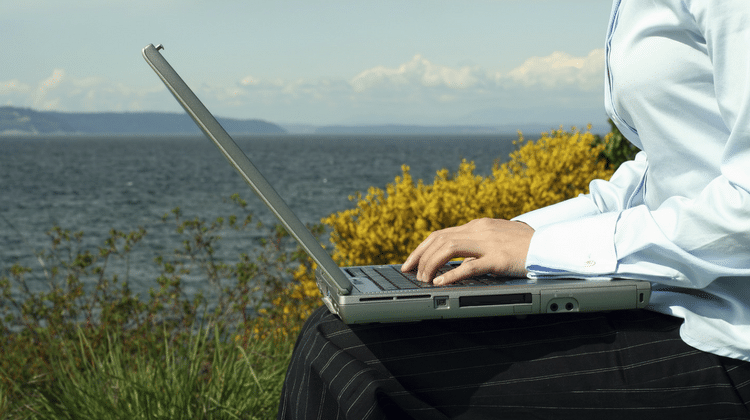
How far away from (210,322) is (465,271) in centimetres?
244

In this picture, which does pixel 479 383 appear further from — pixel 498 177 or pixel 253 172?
pixel 498 177

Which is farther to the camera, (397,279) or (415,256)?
(415,256)

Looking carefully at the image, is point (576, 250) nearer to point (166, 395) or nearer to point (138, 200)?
point (166, 395)

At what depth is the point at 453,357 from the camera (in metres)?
1.31

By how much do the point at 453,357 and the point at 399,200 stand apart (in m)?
3.28

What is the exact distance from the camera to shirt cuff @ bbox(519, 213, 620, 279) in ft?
4.40

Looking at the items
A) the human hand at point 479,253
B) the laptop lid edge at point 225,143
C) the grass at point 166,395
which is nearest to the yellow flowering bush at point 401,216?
the grass at point 166,395

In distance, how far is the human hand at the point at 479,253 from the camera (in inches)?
55.3

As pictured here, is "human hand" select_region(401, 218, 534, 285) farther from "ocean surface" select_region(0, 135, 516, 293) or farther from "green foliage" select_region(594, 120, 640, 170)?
"ocean surface" select_region(0, 135, 516, 293)

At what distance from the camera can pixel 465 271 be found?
1.39 meters

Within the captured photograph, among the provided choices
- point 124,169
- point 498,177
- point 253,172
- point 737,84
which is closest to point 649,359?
point 737,84

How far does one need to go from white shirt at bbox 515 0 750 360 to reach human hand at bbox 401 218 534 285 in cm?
5

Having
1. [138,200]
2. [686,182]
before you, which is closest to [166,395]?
[686,182]

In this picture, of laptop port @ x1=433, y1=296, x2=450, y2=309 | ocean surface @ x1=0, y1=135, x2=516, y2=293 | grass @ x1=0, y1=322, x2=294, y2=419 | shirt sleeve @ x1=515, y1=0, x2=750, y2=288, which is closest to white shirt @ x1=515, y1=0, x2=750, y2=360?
shirt sleeve @ x1=515, y1=0, x2=750, y2=288
